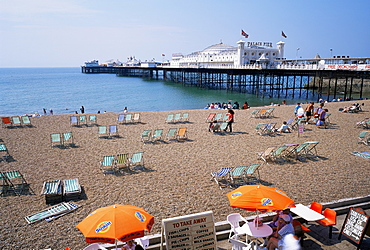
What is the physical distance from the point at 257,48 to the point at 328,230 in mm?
53830

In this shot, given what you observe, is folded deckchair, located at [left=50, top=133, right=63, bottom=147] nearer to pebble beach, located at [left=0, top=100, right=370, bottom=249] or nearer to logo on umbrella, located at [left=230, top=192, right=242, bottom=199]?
pebble beach, located at [left=0, top=100, right=370, bottom=249]

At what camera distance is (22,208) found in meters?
6.17

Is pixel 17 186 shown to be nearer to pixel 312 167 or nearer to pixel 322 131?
pixel 312 167

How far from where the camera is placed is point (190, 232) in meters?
3.99

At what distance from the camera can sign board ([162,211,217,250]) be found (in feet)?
12.8

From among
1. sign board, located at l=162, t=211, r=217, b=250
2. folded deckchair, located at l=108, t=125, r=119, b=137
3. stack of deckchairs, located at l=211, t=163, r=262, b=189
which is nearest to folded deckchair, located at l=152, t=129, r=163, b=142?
folded deckchair, located at l=108, t=125, r=119, b=137

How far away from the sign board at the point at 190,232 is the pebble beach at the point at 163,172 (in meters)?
1.51

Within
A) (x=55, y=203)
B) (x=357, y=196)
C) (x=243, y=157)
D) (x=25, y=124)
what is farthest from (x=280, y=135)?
(x=25, y=124)

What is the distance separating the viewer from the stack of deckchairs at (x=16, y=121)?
14748 millimetres

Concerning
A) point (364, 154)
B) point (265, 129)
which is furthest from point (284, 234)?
point (265, 129)

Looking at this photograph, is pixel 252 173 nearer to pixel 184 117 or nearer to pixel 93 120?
pixel 184 117

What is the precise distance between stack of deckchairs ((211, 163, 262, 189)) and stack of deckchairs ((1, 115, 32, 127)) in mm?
11836

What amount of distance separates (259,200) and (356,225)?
170cm

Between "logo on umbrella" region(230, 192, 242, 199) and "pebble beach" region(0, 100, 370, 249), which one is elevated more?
"logo on umbrella" region(230, 192, 242, 199)
